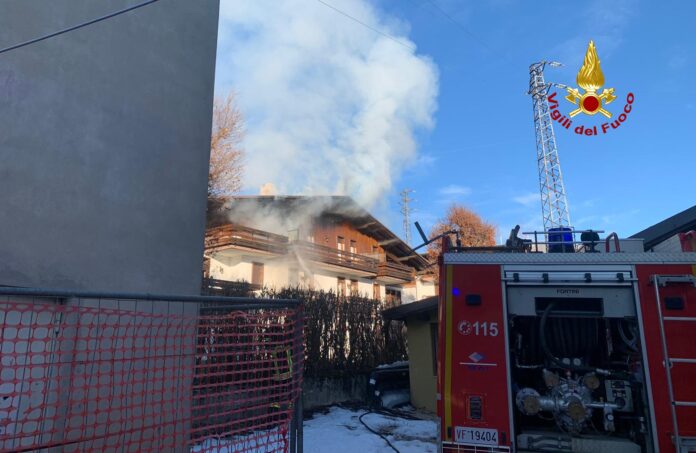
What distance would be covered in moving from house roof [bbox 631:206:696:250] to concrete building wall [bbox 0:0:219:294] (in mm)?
6393

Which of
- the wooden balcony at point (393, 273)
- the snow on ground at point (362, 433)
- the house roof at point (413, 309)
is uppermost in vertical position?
the wooden balcony at point (393, 273)

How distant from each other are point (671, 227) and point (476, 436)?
4951mm

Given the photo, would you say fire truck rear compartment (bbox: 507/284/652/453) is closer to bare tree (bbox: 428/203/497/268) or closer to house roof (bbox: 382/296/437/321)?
house roof (bbox: 382/296/437/321)

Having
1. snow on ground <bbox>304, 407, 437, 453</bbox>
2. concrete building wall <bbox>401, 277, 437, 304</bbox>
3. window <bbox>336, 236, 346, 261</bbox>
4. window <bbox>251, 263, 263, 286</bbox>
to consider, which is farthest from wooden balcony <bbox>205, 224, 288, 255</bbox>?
concrete building wall <bbox>401, 277, 437, 304</bbox>

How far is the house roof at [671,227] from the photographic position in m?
6.59

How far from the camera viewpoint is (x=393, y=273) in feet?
102

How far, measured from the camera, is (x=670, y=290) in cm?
416

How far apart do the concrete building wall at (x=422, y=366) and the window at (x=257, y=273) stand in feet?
40.0

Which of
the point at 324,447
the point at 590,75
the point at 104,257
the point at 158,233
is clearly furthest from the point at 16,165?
the point at 590,75

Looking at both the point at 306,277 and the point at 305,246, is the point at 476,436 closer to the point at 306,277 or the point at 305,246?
the point at 305,246

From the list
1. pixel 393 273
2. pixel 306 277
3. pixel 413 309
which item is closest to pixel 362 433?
pixel 413 309

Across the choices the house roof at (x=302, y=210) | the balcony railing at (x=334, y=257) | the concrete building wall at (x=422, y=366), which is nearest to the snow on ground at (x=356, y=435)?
the concrete building wall at (x=422, y=366)

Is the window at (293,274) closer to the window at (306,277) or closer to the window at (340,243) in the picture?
the window at (306,277)

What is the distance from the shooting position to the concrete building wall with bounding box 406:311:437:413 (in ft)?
39.8
